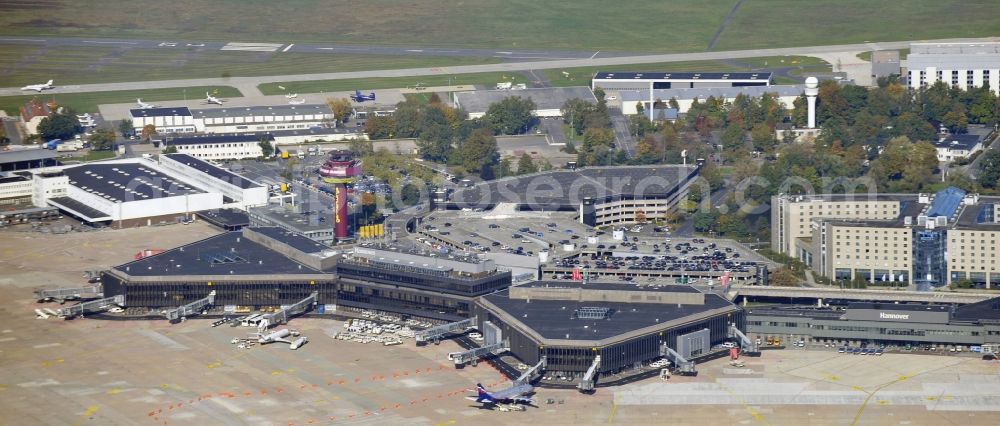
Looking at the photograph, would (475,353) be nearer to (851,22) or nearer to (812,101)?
(812,101)

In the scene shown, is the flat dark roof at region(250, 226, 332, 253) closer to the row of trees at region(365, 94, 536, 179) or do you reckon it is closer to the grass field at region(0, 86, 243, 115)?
the row of trees at region(365, 94, 536, 179)

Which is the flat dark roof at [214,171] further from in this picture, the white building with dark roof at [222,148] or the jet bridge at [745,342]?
the jet bridge at [745,342]

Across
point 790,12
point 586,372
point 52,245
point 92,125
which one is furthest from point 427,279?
point 790,12

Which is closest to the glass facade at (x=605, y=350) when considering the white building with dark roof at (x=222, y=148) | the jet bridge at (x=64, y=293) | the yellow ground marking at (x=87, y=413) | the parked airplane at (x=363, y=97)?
the yellow ground marking at (x=87, y=413)

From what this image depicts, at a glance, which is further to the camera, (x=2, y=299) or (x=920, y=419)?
(x=2, y=299)

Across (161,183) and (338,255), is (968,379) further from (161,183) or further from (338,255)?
(161,183)

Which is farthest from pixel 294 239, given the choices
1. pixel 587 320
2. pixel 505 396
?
pixel 505 396
